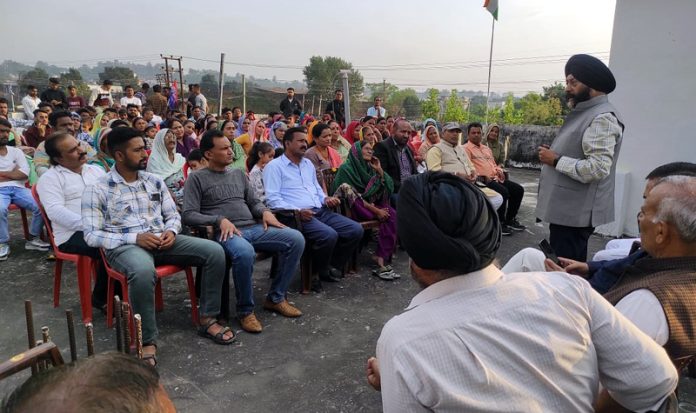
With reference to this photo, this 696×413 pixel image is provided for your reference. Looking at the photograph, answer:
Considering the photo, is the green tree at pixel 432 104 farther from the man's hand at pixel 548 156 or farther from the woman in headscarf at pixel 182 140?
the man's hand at pixel 548 156

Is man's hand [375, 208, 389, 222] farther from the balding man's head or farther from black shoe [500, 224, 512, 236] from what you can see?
the balding man's head

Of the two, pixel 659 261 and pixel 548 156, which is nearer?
pixel 659 261

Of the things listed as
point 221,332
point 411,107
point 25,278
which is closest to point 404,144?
point 221,332

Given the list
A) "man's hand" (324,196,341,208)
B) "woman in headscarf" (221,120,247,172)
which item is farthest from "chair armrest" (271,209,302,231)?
"woman in headscarf" (221,120,247,172)

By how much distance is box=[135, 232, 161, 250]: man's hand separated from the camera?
3.07 m

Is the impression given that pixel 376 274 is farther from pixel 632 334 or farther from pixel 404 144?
pixel 632 334

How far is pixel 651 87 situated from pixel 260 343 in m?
5.08

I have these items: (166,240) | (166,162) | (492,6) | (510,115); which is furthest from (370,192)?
(510,115)

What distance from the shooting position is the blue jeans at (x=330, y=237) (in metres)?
4.04

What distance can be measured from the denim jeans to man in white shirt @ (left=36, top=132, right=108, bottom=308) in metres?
0.49

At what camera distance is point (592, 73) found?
2949 millimetres

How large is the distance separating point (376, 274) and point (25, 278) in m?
3.18

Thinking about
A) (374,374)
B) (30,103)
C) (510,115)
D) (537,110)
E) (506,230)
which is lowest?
(506,230)

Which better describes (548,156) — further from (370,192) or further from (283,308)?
(283,308)
